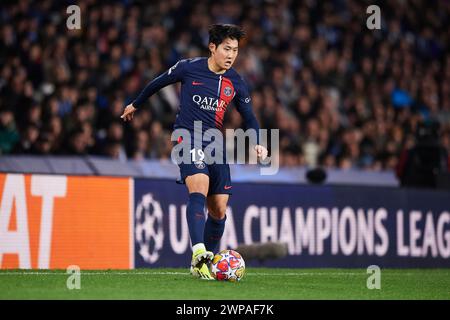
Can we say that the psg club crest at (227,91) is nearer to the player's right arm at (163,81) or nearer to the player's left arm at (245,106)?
the player's left arm at (245,106)

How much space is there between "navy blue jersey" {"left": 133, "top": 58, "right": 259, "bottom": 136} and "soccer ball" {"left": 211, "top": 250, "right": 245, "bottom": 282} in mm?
1258

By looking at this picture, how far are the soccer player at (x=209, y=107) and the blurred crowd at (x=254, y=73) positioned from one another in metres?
5.18

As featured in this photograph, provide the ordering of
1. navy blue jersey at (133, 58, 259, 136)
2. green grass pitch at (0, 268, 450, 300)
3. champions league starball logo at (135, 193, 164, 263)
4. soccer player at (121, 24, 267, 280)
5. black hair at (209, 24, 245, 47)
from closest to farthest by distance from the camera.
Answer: green grass pitch at (0, 268, 450, 300)
soccer player at (121, 24, 267, 280)
black hair at (209, 24, 245, 47)
navy blue jersey at (133, 58, 259, 136)
champions league starball logo at (135, 193, 164, 263)

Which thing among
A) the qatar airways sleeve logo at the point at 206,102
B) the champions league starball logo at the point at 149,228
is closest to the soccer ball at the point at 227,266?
the qatar airways sleeve logo at the point at 206,102

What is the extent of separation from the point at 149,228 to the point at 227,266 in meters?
4.17

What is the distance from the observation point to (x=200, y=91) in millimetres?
9375

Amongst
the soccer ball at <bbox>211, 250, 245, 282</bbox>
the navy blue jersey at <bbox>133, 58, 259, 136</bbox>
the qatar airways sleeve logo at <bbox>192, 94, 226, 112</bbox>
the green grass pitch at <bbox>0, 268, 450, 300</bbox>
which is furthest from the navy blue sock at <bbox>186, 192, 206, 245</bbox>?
the qatar airways sleeve logo at <bbox>192, 94, 226, 112</bbox>

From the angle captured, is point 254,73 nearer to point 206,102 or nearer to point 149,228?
point 149,228

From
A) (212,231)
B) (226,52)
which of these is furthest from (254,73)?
(226,52)

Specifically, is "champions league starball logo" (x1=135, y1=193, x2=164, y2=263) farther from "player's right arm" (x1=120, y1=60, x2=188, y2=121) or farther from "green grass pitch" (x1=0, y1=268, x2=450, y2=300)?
"player's right arm" (x1=120, y1=60, x2=188, y2=121)

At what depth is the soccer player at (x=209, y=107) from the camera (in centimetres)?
910

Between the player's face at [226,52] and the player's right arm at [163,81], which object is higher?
the player's face at [226,52]

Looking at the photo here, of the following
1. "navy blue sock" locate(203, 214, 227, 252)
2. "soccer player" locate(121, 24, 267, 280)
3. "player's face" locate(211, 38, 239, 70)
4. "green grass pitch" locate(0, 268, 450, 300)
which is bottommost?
"green grass pitch" locate(0, 268, 450, 300)

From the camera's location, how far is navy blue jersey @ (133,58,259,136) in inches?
369
